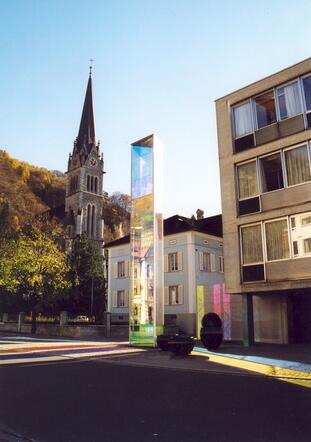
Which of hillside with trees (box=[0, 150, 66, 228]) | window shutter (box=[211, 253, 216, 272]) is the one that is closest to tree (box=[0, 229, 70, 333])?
window shutter (box=[211, 253, 216, 272])

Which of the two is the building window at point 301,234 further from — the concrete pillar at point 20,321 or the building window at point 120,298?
the concrete pillar at point 20,321

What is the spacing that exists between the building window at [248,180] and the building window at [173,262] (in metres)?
15.9

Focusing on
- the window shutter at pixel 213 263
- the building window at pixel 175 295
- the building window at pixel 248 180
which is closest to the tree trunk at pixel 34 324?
the building window at pixel 175 295

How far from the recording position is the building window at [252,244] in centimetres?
2036

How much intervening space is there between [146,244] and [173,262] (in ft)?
51.1

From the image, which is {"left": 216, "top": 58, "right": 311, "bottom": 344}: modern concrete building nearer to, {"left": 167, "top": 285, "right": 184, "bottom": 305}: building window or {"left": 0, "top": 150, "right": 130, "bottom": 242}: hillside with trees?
{"left": 167, "top": 285, "right": 184, "bottom": 305}: building window

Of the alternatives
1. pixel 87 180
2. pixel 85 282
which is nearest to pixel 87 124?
pixel 87 180

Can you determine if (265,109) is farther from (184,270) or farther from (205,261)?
(205,261)

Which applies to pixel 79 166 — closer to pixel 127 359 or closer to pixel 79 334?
pixel 79 334

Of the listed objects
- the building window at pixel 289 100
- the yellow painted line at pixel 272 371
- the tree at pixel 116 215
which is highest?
the tree at pixel 116 215

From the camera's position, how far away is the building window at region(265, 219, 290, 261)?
63.3 feet

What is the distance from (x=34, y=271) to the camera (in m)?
37.5

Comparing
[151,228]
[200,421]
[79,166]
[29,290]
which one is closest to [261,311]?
[151,228]

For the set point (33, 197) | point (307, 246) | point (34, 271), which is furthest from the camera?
point (33, 197)
